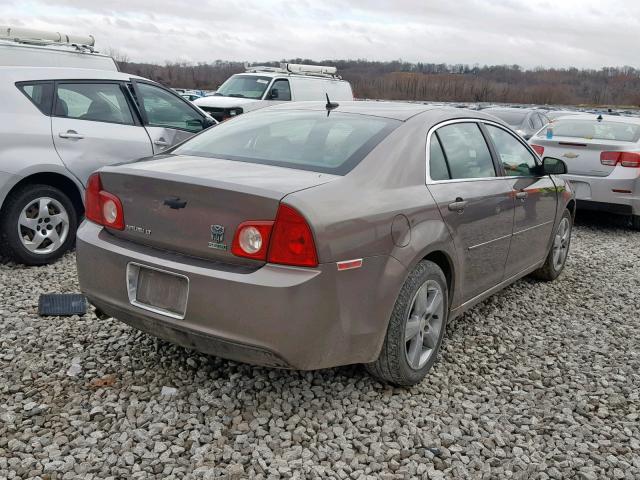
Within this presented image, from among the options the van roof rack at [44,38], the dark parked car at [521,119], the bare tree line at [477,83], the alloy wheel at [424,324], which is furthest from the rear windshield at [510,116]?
the bare tree line at [477,83]

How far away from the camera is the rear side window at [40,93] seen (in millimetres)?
5516

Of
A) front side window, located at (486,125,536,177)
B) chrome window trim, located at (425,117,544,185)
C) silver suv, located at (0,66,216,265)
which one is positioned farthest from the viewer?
silver suv, located at (0,66,216,265)

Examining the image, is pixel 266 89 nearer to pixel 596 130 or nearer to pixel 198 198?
pixel 596 130

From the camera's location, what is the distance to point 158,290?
3.11 meters

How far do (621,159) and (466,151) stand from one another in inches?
196

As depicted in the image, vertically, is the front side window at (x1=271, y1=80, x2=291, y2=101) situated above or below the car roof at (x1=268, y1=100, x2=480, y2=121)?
below

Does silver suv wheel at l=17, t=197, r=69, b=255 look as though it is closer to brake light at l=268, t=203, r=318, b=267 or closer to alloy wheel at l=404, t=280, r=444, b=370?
brake light at l=268, t=203, r=318, b=267

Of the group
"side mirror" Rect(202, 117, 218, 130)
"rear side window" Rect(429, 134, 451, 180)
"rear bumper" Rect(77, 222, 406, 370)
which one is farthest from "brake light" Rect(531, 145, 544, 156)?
"rear bumper" Rect(77, 222, 406, 370)

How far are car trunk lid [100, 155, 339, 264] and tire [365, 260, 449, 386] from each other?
0.76m

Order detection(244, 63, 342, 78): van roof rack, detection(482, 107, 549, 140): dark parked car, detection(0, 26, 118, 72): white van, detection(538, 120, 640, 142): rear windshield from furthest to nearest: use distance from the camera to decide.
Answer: detection(244, 63, 342, 78): van roof rack
detection(482, 107, 549, 140): dark parked car
detection(538, 120, 640, 142): rear windshield
detection(0, 26, 118, 72): white van

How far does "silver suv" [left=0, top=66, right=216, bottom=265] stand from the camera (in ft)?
17.5

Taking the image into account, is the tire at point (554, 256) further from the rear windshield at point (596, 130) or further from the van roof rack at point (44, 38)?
the van roof rack at point (44, 38)

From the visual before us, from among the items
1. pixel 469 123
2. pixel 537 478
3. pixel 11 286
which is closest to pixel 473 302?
pixel 469 123

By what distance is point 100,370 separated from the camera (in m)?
3.64
